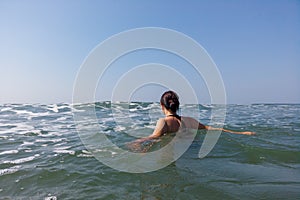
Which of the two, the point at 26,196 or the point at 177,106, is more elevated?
the point at 177,106

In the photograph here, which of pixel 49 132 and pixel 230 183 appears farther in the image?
pixel 49 132

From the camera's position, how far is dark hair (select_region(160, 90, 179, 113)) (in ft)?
17.3

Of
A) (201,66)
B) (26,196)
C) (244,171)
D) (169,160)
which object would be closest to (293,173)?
(244,171)

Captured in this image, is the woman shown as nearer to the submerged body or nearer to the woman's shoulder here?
the submerged body

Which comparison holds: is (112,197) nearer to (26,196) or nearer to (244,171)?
(26,196)

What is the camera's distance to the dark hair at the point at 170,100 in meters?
5.28

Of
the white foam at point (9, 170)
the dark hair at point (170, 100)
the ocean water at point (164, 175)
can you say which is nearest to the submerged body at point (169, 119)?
the dark hair at point (170, 100)

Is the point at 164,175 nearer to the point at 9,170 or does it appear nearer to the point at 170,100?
the point at 170,100

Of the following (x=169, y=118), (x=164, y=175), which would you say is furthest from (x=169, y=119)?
(x=164, y=175)

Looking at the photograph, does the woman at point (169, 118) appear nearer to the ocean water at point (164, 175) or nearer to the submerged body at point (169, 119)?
the submerged body at point (169, 119)

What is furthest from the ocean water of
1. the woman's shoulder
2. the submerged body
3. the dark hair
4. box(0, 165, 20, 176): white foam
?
the dark hair

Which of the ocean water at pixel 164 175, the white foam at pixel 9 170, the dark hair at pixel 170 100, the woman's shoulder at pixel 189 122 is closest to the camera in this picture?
the ocean water at pixel 164 175

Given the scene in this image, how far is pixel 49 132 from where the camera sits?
8.64 meters

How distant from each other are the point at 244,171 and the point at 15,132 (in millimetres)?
7924
